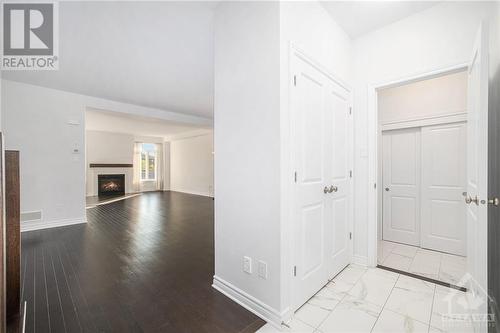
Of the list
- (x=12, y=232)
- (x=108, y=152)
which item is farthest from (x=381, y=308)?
(x=108, y=152)

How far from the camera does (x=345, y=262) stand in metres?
2.50

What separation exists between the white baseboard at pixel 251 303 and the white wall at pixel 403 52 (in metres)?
1.49

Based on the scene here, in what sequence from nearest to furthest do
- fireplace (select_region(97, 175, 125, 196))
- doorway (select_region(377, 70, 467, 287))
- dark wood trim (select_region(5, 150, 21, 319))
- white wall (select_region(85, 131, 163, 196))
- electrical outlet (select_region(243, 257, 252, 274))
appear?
dark wood trim (select_region(5, 150, 21, 319)) < electrical outlet (select_region(243, 257, 252, 274)) < doorway (select_region(377, 70, 467, 287)) < white wall (select_region(85, 131, 163, 196)) < fireplace (select_region(97, 175, 125, 196))

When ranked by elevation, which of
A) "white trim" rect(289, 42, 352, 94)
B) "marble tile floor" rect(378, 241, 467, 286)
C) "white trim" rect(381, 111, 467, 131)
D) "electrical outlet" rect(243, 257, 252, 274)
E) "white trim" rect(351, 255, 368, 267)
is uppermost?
"white trim" rect(289, 42, 352, 94)

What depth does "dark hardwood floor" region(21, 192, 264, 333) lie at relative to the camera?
163 centimetres

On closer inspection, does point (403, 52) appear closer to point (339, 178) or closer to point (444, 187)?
point (339, 178)

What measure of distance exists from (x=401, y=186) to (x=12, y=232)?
4.33 meters

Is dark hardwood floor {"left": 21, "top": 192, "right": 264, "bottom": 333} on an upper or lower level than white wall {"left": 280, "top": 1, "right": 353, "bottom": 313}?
lower

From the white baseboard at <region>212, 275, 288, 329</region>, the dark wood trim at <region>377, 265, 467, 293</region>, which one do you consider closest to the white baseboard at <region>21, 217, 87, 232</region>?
the white baseboard at <region>212, 275, 288, 329</region>

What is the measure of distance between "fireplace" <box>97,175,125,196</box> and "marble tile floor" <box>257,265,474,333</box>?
923 centimetres

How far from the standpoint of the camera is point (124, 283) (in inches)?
85.0

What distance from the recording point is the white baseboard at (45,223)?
3.90 meters

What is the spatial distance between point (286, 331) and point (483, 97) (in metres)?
1.98

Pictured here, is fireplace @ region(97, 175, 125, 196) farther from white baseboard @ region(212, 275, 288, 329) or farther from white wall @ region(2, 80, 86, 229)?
white baseboard @ region(212, 275, 288, 329)
